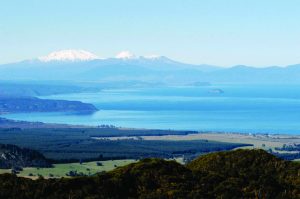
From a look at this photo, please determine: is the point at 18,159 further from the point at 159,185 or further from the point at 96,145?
the point at 96,145

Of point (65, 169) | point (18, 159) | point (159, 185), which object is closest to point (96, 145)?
point (65, 169)

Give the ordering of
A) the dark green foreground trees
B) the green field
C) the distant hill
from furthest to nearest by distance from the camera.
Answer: the distant hill → the green field → the dark green foreground trees

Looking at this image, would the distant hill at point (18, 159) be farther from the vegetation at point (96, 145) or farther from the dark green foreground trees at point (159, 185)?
the dark green foreground trees at point (159, 185)

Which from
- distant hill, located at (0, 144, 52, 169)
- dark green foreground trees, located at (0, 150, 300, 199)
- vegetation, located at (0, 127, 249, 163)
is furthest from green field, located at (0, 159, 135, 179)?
dark green foreground trees, located at (0, 150, 300, 199)

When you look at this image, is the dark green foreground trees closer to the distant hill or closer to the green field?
the green field

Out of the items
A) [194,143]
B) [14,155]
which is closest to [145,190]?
[14,155]

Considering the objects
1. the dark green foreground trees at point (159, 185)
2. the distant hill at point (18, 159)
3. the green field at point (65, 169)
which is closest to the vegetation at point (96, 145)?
the green field at point (65, 169)
